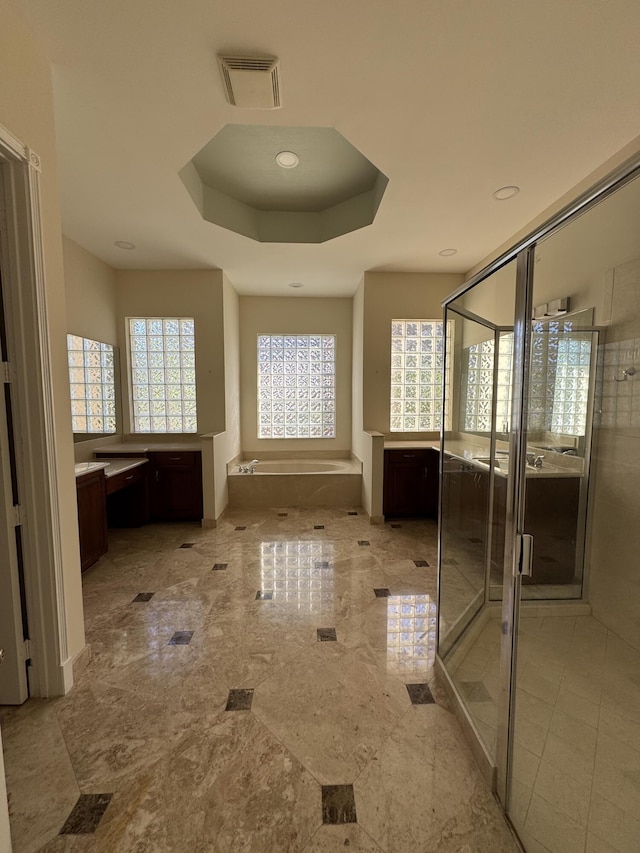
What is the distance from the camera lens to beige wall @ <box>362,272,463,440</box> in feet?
13.8

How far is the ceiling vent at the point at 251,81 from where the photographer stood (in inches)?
60.1

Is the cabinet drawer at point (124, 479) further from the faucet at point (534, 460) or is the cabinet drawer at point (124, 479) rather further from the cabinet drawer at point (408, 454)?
the faucet at point (534, 460)

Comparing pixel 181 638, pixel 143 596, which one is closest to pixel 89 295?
pixel 143 596

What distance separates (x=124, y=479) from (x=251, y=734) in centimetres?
254

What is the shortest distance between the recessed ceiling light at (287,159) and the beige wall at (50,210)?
1461 mm

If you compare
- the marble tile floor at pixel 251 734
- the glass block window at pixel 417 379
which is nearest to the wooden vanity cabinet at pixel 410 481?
the glass block window at pixel 417 379

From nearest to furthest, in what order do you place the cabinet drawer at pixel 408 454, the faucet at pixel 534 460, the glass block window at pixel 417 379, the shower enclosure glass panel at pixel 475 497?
1. the faucet at pixel 534 460
2. the shower enclosure glass panel at pixel 475 497
3. the cabinet drawer at pixel 408 454
4. the glass block window at pixel 417 379

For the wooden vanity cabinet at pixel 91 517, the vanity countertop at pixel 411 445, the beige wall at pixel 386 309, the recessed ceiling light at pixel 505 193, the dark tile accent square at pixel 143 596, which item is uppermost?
the recessed ceiling light at pixel 505 193

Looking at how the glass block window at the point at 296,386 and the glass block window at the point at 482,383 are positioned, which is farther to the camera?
the glass block window at the point at 296,386

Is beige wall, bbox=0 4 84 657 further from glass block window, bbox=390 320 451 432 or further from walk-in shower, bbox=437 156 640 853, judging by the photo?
glass block window, bbox=390 320 451 432

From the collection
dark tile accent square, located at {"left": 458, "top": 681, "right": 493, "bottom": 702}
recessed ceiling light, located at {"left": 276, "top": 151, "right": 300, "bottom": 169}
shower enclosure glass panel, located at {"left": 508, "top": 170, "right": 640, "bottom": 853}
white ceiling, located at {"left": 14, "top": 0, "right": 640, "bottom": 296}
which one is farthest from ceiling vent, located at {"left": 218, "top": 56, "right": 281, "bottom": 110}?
dark tile accent square, located at {"left": 458, "top": 681, "right": 493, "bottom": 702}

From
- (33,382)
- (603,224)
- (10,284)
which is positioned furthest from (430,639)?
(10,284)

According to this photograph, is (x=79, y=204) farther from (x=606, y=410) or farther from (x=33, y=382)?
(x=606, y=410)

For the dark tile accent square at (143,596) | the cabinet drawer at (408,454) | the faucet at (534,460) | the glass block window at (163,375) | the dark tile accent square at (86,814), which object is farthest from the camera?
the glass block window at (163,375)
